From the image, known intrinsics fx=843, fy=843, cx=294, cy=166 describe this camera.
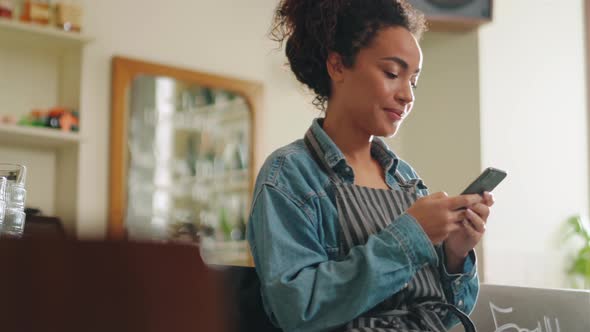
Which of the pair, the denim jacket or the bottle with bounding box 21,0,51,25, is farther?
the bottle with bounding box 21,0,51,25

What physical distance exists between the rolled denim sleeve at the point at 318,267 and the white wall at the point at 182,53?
1912mm

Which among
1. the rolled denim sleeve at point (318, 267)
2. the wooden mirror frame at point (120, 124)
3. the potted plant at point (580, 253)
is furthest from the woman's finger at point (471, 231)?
the potted plant at point (580, 253)

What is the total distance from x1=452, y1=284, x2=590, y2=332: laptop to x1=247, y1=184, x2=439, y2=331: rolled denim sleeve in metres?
0.52

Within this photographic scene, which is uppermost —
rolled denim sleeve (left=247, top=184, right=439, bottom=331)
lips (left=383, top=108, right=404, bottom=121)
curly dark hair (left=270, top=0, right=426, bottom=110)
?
curly dark hair (left=270, top=0, right=426, bottom=110)

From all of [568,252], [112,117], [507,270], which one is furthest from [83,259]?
[568,252]

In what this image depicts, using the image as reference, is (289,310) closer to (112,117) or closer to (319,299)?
(319,299)

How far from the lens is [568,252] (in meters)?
4.07

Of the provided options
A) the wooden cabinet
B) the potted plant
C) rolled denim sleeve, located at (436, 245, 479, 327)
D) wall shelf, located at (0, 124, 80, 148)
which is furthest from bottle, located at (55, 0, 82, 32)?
the potted plant

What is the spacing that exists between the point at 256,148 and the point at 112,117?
67 centimetres

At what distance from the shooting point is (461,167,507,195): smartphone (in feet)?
4.32

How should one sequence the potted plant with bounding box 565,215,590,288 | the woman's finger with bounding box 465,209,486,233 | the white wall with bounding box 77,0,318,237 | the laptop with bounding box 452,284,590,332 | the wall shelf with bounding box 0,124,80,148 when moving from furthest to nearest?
the potted plant with bounding box 565,215,590,288 → the white wall with bounding box 77,0,318,237 → the wall shelf with bounding box 0,124,80,148 → the laptop with bounding box 452,284,590,332 → the woman's finger with bounding box 465,209,486,233

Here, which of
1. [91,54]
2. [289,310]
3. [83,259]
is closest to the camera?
[83,259]

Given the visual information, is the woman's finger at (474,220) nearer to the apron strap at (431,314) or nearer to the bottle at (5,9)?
the apron strap at (431,314)

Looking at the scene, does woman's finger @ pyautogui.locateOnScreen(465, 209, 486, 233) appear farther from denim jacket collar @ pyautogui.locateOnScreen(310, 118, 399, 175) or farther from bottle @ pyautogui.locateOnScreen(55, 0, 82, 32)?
bottle @ pyautogui.locateOnScreen(55, 0, 82, 32)
